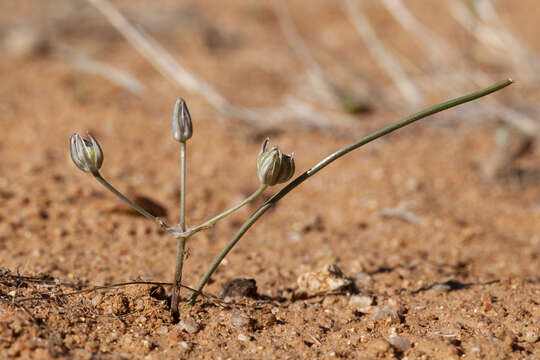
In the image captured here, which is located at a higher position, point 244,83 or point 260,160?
point 244,83

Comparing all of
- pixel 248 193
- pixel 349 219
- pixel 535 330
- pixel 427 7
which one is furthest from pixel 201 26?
pixel 535 330

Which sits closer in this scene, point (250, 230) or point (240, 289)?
point (240, 289)

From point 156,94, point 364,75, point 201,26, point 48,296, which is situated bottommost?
point 48,296

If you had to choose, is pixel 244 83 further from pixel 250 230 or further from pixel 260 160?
pixel 260 160

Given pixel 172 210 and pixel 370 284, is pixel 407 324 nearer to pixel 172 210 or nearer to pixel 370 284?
pixel 370 284

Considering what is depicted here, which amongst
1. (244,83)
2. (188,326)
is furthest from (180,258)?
(244,83)
